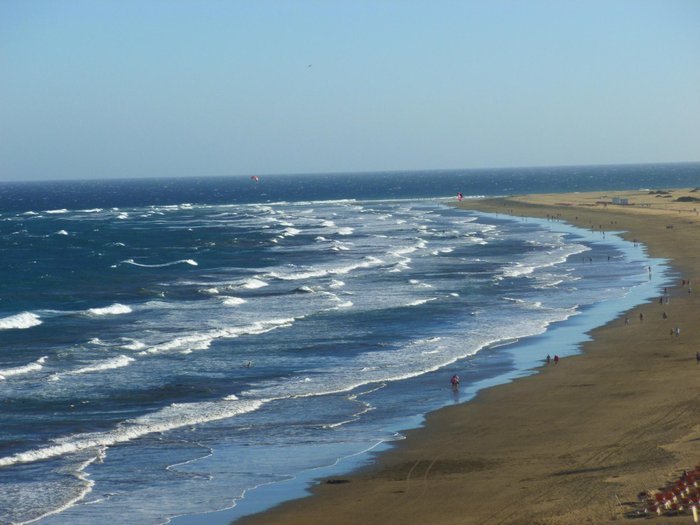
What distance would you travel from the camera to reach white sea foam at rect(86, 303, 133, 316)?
54.9 meters

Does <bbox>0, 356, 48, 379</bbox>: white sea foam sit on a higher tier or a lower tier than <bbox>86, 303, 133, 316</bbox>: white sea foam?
lower

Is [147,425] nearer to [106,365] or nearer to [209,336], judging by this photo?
[106,365]

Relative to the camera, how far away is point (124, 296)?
2464 inches

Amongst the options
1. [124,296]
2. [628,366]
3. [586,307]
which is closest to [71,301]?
[124,296]

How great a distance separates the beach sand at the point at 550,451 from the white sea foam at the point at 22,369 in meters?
16.2

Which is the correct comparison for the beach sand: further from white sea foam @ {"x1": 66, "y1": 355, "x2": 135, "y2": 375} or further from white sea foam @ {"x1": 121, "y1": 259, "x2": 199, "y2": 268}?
white sea foam @ {"x1": 121, "y1": 259, "x2": 199, "y2": 268}

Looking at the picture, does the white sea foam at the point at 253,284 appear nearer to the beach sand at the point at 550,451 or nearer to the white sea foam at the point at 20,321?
the white sea foam at the point at 20,321

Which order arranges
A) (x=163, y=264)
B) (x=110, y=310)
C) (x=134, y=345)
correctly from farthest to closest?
1. (x=163, y=264)
2. (x=110, y=310)
3. (x=134, y=345)

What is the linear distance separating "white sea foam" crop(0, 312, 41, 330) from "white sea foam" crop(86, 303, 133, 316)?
297cm

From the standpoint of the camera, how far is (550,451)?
27828mm

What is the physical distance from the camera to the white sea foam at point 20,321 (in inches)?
1978

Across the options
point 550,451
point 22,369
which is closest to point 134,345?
point 22,369

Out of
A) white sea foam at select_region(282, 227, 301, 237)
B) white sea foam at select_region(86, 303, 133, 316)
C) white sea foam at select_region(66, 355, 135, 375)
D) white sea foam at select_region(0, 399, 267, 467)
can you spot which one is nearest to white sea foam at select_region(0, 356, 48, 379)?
white sea foam at select_region(66, 355, 135, 375)

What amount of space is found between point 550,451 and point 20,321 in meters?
32.5
